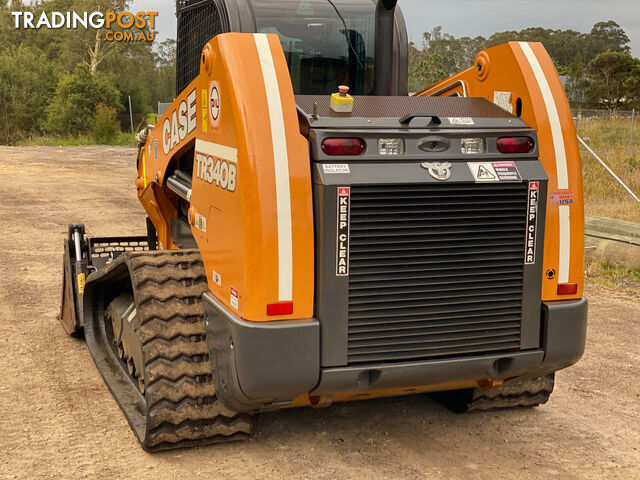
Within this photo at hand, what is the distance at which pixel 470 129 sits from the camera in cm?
391

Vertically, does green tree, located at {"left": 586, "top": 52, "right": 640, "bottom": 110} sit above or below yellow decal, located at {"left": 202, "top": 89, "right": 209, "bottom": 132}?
above

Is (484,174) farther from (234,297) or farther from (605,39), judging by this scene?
(605,39)

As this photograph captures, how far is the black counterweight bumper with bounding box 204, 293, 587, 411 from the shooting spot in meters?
3.58

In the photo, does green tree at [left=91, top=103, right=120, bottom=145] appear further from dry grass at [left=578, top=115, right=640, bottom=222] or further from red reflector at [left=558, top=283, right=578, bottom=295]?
red reflector at [left=558, top=283, right=578, bottom=295]

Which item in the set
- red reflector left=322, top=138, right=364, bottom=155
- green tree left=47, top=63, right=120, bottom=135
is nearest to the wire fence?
red reflector left=322, top=138, right=364, bottom=155

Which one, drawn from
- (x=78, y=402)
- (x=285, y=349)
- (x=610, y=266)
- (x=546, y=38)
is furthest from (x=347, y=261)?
(x=546, y=38)

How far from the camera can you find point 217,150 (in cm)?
392

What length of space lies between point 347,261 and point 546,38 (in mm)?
71877

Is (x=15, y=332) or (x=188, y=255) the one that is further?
(x=15, y=332)

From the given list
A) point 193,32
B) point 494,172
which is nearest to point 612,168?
point 193,32

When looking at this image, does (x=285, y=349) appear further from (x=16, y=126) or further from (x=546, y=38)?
(x=546, y=38)

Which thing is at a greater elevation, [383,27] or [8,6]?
[8,6]

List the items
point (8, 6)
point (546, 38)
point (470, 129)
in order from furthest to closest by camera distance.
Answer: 1. point (546, 38)
2. point (8, 6)
3. point (470, 129)

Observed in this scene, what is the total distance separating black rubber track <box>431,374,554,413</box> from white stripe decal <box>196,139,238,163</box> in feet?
6.78
